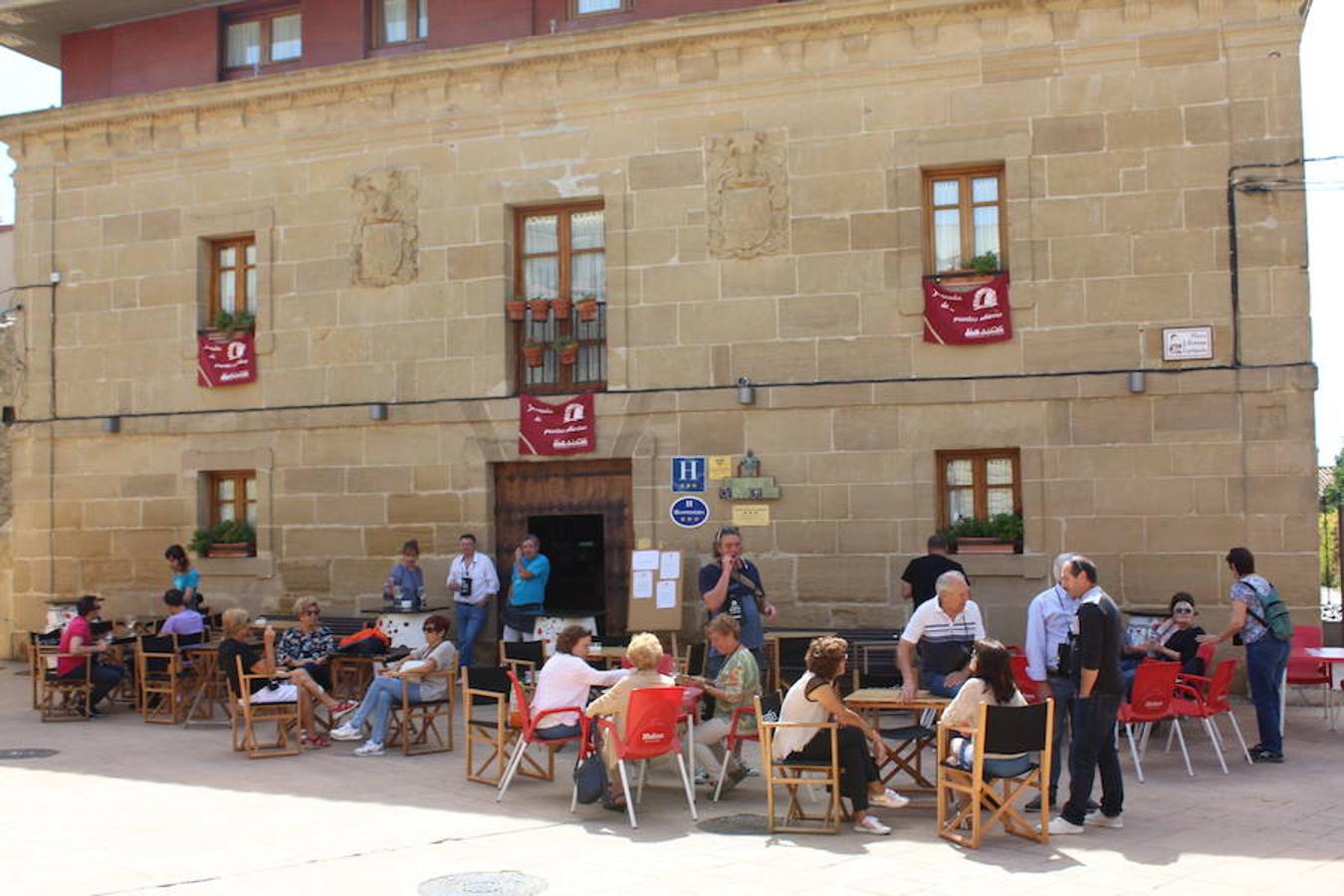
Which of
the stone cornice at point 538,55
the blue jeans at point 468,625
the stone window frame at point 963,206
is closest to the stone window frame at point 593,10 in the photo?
the stone cornice at point 538,55

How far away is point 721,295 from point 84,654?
682cm

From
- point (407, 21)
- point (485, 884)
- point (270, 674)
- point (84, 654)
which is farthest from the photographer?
point (407, 21)

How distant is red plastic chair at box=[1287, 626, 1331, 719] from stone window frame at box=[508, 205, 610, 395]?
687 cm

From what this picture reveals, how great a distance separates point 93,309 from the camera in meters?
16.1

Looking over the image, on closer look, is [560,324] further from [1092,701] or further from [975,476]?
[1092,701]

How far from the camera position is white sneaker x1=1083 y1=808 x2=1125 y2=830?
7766mm

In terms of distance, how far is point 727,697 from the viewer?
8680mm

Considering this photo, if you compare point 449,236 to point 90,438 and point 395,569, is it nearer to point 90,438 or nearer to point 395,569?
point 395,569

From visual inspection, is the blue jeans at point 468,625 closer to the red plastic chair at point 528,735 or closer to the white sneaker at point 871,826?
the red plastic chair at point 528,735

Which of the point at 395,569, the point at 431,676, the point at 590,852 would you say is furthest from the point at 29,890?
the point at 395,569

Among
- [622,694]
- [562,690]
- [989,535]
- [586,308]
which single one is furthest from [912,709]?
[586,308]

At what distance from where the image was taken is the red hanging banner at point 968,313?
12.5 m

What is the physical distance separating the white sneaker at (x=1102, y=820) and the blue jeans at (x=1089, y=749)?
0.52 ft

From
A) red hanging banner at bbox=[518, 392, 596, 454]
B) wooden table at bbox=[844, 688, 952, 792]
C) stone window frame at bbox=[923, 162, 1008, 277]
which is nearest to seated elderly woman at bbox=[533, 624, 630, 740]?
wooden table at bbox=[844, 688, 952, 792]
